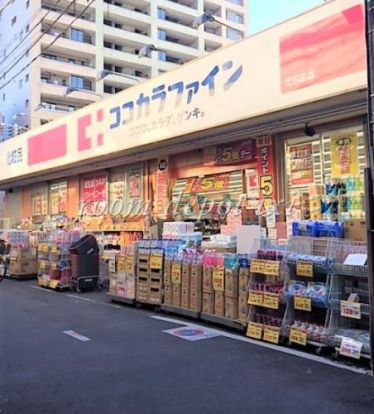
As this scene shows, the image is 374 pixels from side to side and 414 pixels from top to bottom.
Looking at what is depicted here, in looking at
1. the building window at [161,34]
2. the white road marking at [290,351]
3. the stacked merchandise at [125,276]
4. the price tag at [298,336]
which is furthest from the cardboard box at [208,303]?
the building window at [161,34]

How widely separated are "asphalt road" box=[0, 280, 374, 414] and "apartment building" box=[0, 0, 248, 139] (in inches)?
1538

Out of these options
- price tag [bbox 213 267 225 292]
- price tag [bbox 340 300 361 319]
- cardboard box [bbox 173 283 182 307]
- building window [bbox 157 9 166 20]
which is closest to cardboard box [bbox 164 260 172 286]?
cardboard box [bbox 173 283 182 307]

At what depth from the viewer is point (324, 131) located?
10.8 metres

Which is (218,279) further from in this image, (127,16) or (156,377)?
(127,16)

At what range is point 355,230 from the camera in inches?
285

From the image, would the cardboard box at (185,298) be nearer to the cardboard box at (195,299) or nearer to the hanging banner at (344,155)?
the cardboard box at (195,299)

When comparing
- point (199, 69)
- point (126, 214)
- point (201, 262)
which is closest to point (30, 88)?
point (126, 214)

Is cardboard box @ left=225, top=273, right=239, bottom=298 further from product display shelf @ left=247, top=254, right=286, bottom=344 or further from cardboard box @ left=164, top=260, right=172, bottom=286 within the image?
cardboard box @ left=164, top=260, right=172, bottom=286

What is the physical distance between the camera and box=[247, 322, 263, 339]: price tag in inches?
284

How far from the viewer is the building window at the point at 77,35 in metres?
49.9

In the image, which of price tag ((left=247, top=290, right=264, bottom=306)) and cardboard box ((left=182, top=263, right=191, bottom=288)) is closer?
price tag ((left=247, top=290, right=264, bottom=306))

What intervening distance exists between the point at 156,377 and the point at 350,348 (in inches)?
91.9

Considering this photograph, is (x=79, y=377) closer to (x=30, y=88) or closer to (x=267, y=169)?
(x=267, y=169)

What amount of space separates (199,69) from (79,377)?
798 cm
